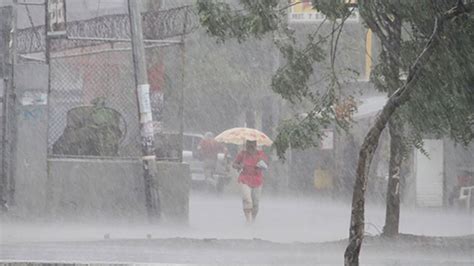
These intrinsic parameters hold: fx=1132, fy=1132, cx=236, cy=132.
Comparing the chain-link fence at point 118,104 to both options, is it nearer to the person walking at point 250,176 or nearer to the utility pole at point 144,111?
the utility pole at point 144,111

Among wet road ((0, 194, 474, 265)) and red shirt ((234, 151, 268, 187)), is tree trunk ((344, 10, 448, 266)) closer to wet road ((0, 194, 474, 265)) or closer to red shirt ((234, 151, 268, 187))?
wet road ((0, 194, 474, 265))

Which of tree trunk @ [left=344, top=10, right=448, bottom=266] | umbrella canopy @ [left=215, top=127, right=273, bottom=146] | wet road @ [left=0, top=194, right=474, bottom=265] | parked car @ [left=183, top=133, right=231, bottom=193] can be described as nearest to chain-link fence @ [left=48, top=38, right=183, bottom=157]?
wet road @ [left=0, top=194, right=474, bottom=265]

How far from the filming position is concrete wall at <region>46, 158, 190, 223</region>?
17.0m

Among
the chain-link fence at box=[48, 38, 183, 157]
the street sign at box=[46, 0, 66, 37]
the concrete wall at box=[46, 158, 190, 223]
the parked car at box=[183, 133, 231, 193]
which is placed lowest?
→ the parked car at box=[183, 133, 231, 193]

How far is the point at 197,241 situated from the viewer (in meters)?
15.1

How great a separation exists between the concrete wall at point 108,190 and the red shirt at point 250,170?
1.72m

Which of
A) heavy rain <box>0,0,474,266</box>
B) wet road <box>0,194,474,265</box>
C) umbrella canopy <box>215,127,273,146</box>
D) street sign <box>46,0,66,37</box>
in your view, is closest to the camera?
heavy rain <box>0,0,474,266</box>

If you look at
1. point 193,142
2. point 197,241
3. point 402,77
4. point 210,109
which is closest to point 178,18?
point 197,241

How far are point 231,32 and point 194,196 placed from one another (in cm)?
1772

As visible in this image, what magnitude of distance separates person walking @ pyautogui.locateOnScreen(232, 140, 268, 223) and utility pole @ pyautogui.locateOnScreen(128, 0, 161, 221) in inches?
91.5

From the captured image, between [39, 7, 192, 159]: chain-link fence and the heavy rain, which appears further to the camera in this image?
[39, 7, 192, 159]: chain-link fence

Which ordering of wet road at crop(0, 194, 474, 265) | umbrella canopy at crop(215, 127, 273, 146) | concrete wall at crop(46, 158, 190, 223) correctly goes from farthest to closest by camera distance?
umbrella canopy at crop(215, 127, 273, 146), concrete wall at crop(46, 158, 190, 223), wet road at crop(0, 194, 474, 265)

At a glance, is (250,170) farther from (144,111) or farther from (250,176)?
(144,111)

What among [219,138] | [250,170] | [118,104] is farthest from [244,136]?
[250,170]
